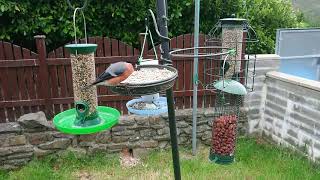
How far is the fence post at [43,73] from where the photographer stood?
452cm

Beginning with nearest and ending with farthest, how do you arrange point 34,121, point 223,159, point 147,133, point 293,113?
point 223,159 → point 34,121 → point 293,113 → point 147,133

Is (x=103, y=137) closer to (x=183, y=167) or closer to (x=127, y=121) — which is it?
(x=127, y=121)

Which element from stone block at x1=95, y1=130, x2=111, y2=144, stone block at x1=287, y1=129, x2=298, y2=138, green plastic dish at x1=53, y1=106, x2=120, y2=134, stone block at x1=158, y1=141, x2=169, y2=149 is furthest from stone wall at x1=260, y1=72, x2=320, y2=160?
green plastic dish at x1=53, y1=106, x2=120, y2=134

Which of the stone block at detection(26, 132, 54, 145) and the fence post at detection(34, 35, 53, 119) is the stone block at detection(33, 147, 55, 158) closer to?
the stone block at detection(26, 132, 54, 145)

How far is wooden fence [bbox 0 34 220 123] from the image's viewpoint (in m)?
4.59

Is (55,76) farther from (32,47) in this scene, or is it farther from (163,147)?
(163,147)

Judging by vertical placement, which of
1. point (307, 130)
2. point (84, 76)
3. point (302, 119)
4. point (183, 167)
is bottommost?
point (183, 167)

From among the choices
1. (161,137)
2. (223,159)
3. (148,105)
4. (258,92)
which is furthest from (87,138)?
(258,92)

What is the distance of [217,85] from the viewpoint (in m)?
3.31

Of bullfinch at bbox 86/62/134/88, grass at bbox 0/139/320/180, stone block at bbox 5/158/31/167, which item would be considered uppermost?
bullfinch at bbox 86/62/134/88

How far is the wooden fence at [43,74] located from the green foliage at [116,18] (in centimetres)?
54

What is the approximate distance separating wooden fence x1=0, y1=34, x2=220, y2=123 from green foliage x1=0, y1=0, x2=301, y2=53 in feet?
1.78

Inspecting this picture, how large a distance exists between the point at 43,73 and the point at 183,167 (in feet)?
7.62

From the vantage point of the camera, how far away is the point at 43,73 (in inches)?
184
